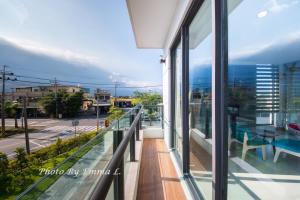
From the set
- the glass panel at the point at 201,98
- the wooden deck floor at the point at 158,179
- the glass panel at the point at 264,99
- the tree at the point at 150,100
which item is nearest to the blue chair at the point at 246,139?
the glass panel at the point at 264,99

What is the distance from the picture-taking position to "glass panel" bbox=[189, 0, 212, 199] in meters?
1.59

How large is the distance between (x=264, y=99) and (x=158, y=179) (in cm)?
206

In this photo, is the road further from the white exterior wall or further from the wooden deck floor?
Answer: the wooden deck floor

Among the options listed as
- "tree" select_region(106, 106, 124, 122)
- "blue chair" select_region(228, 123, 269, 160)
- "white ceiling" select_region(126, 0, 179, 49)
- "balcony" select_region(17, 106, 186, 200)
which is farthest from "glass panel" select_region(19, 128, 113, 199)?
"white ceiling" select_region(126, 0, 179, 49)

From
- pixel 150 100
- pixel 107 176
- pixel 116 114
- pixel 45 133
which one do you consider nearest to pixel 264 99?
pixel 107 176

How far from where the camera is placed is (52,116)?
36125 mm

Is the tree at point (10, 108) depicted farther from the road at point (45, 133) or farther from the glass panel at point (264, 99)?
the glass panel at point (264, 99)

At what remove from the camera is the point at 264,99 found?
88 centimetres

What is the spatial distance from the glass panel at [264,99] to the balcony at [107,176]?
664 millimetres

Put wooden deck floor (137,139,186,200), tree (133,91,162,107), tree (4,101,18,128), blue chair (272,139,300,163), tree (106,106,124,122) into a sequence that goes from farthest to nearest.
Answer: tree (4,101,18,128) < tree (133,91,162,107) < tree (106,106,124,122) < wooden deck floor (137,139,186,200) < blue chair (272,139,300,163)

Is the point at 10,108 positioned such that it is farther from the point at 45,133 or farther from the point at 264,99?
the point at 264,99

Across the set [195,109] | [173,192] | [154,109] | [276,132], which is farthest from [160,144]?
[276,132]

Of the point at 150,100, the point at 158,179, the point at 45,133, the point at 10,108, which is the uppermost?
the point at 150,100

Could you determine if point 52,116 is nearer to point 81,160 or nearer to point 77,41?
point 77,41
